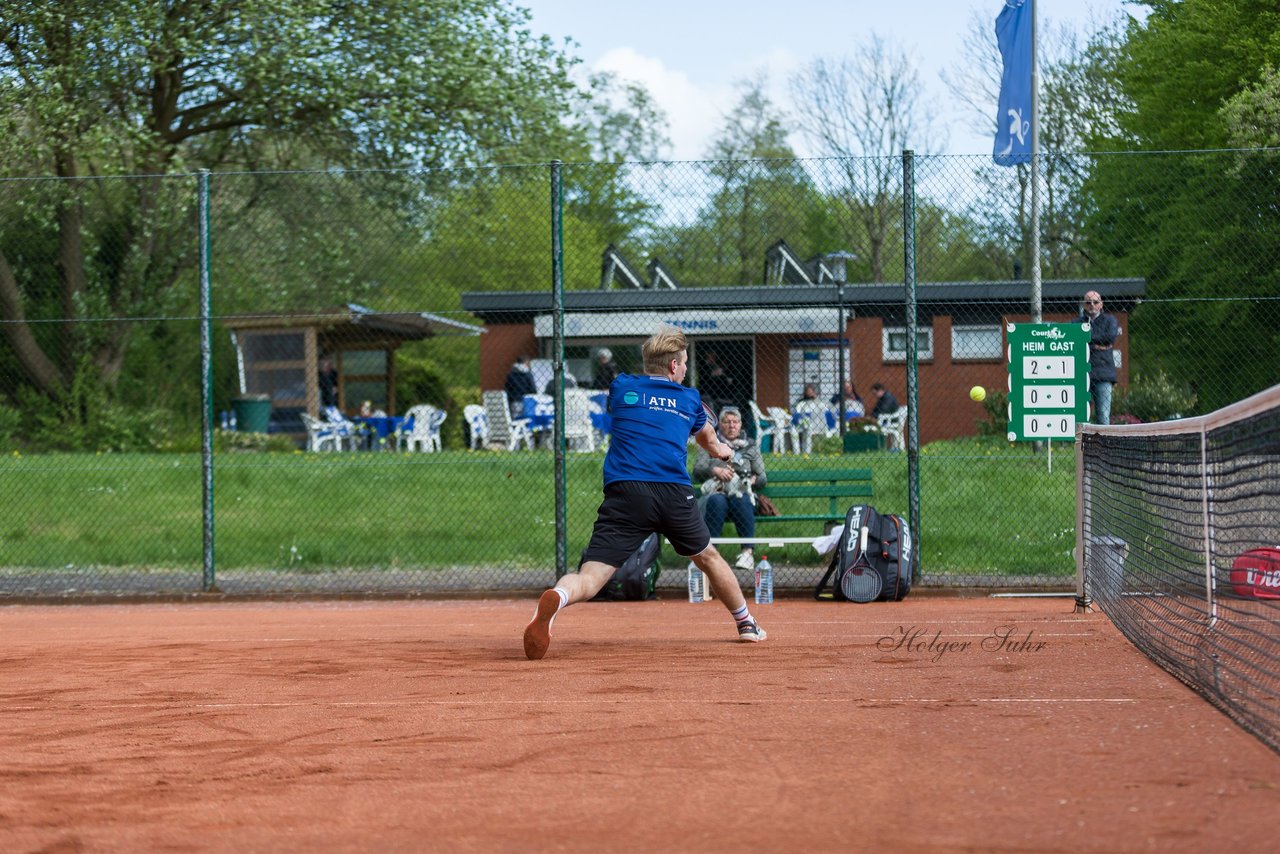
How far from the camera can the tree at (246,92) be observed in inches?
729

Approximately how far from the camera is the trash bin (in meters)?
18.2

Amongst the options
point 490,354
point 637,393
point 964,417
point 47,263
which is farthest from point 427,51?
point 637,393

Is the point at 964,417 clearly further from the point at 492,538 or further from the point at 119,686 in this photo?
the point at 119,686

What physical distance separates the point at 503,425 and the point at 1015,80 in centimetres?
963

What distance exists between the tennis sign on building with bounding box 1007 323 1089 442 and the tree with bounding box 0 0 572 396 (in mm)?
9442

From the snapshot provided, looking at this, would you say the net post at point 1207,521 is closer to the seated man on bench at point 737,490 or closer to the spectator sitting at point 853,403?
the seated man on bench at point 737,490

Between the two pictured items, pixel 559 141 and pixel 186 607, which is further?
pixel 559 141

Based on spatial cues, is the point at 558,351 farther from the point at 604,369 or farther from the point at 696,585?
the point at 604,369

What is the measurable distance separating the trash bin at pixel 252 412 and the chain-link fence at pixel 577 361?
3.25 meters

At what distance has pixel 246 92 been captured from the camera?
71.6ft

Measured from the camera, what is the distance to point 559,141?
76.1ft

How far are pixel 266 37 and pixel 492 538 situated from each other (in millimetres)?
11065

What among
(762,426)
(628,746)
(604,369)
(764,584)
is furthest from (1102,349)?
(628,746)

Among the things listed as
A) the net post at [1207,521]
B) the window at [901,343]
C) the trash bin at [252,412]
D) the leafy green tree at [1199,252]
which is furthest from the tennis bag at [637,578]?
the trash bin at [252,412]
